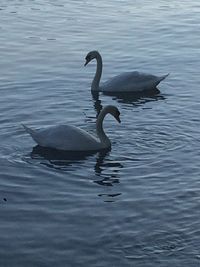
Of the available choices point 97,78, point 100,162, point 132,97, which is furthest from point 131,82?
point 100,162

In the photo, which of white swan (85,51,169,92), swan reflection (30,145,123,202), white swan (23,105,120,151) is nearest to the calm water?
swan reflection (30,145,123,202)

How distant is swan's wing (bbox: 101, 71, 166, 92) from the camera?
25.9m

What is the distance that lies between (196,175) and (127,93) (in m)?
8.44

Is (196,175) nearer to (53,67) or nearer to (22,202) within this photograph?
(22,202)

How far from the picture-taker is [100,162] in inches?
748

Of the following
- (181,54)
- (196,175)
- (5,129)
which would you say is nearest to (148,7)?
(181,54)

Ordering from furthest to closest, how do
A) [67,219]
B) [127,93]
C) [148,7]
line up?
[148,7], [127,93], [67,219]

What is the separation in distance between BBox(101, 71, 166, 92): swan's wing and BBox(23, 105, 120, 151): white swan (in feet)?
20.0

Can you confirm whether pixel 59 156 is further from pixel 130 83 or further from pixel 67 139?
pixel 130 83

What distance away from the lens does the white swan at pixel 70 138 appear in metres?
19.4

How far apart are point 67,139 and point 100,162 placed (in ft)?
3.45

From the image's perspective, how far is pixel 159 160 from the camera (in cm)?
1886

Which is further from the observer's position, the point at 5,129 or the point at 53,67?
the point at 53,67

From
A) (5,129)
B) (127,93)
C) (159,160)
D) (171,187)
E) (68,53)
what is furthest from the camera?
(68,53)
